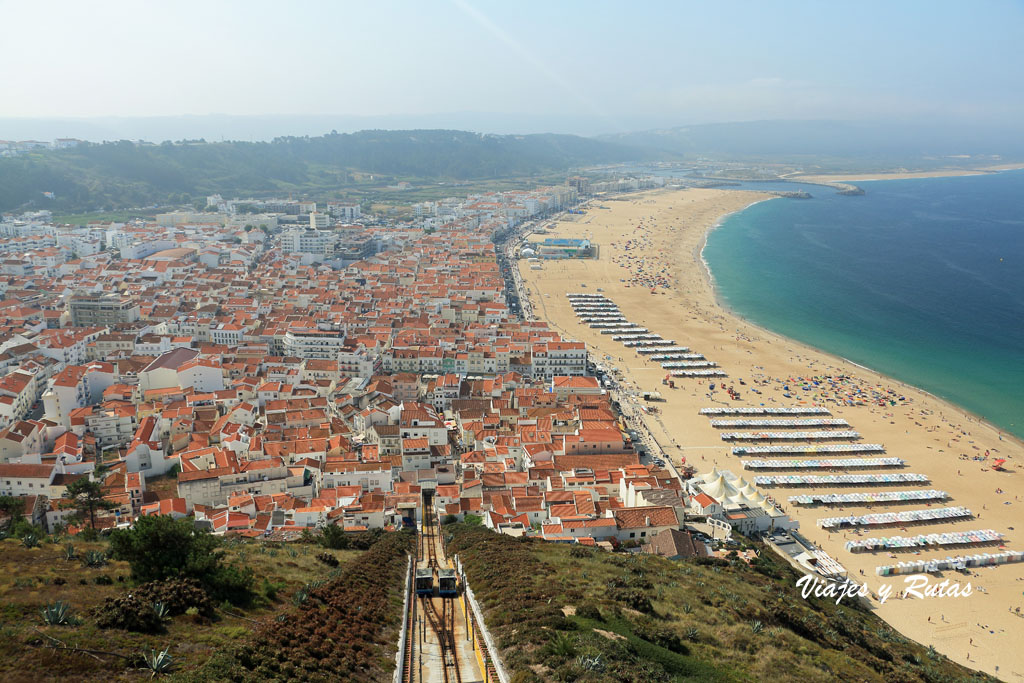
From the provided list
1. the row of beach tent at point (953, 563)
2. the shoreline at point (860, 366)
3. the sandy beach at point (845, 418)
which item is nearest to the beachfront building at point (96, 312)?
the sandy beach at point (845, 418)

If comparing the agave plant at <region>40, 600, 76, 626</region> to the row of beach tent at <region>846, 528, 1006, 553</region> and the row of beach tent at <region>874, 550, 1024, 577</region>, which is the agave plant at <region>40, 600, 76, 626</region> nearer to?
the row of beach tent at <region>874, 550, 1024, 577</region>

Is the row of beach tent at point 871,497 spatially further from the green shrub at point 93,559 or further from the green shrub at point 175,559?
the green shrub at point 93,559

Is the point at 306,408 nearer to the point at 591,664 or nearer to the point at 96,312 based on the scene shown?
the point at 96,312

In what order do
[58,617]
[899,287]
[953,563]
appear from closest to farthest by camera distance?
[58,617], [953,563], [899,287]

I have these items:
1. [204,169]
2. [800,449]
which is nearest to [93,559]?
[800,449]

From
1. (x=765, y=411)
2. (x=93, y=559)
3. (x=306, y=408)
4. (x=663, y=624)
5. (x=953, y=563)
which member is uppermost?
(x=93, y=559)
